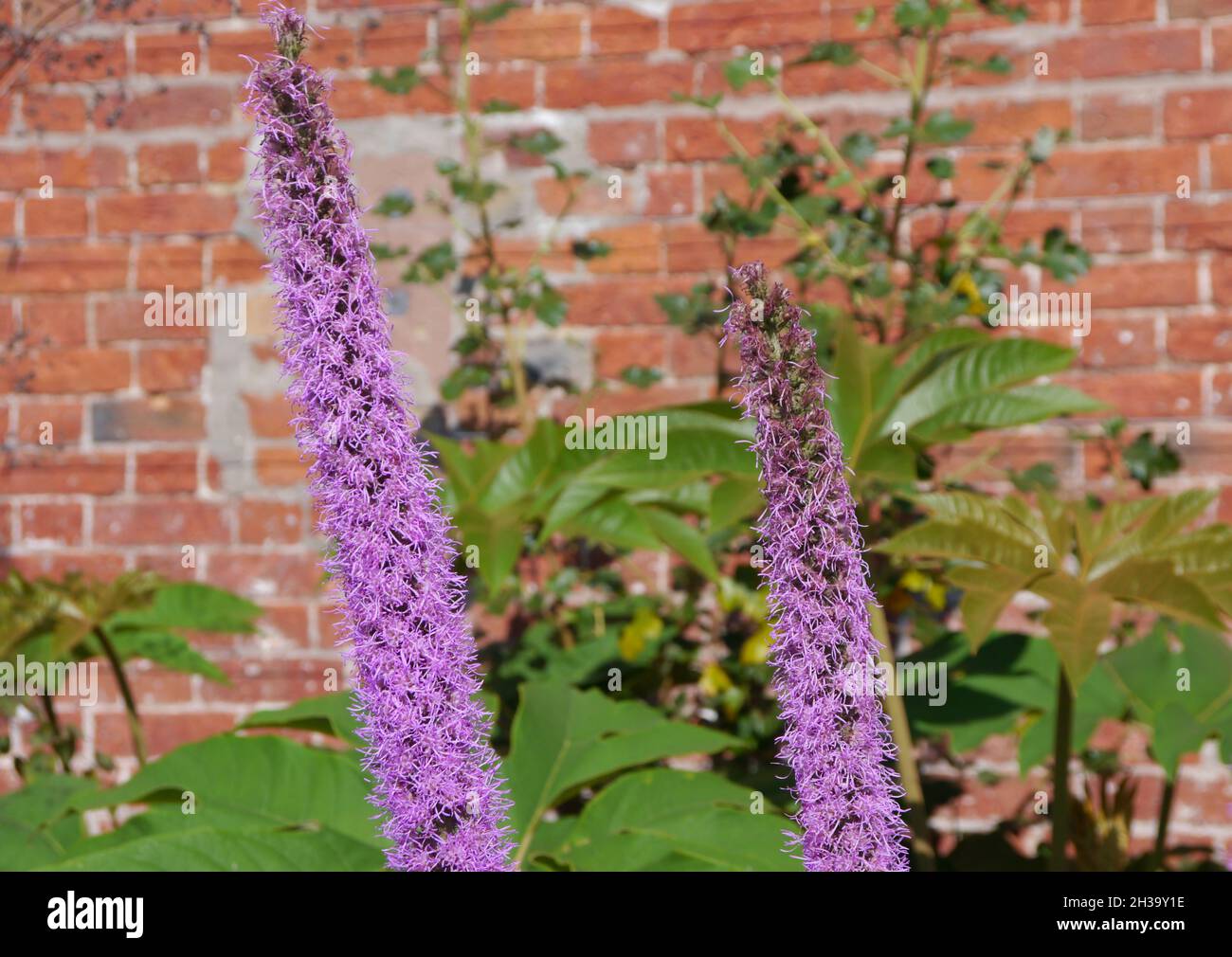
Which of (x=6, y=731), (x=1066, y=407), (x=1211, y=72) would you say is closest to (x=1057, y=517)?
(x=1066, y=407)

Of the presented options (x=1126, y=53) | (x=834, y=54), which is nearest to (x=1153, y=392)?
(x=1126, y=53)

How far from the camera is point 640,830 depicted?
1.07 metres

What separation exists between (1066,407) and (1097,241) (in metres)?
1.01

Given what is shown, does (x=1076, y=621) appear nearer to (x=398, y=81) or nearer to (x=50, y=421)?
(x=398, y=81)

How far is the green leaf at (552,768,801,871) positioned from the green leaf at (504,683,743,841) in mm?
31

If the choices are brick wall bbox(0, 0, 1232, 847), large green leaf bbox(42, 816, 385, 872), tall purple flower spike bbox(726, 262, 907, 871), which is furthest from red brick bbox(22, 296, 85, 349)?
tall purple flower spike bbox(726, 262, 907, 871)

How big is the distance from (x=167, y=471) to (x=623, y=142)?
1.22 meters

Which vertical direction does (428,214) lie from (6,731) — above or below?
above

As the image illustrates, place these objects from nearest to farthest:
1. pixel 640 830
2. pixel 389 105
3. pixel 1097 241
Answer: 1. pixel 640 830
2. pixel 1097 241
3. pixel 389 105

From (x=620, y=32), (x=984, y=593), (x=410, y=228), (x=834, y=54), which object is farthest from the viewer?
(x=410, y=228)

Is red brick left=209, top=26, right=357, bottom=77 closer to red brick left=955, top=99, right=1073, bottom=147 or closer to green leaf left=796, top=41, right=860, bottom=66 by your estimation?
green leaf left=796, top=41, right=860, bottom=66

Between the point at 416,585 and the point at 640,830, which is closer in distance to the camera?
the point at 416,585

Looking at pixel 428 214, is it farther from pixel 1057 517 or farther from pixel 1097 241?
pixel 1057 517

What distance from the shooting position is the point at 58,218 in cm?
246
